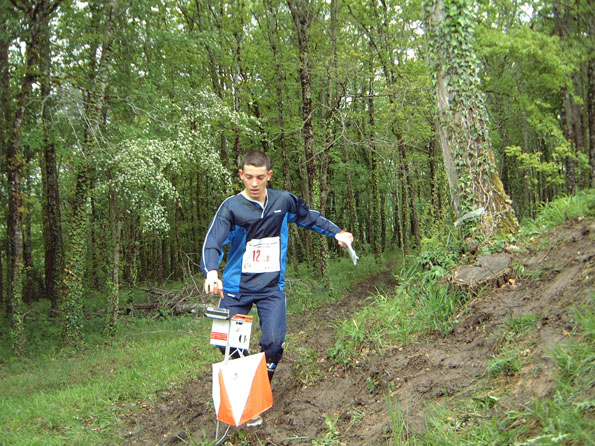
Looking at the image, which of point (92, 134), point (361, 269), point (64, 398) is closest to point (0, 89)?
point (92, 134)

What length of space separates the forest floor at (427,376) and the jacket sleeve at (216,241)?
1440 millimetres

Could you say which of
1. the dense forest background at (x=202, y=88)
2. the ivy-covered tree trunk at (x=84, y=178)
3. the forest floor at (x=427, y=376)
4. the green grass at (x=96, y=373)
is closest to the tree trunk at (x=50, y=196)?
the dense forest background at (x=202, y=88)

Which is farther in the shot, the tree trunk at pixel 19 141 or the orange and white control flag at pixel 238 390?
the tree trunk at pixel 19 141

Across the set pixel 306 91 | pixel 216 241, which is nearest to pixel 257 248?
pixel 216 241

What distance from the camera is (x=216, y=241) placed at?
4.06 metres

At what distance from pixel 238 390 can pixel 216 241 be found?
4.33 feet

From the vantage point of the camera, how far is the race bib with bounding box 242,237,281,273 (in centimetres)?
427

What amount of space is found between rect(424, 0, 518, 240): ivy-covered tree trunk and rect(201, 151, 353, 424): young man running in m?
2.26

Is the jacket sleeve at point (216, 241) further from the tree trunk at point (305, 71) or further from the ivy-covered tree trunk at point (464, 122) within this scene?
the tree trunk at point (305, 71)

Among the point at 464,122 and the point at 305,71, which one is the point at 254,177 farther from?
the point at 305,71

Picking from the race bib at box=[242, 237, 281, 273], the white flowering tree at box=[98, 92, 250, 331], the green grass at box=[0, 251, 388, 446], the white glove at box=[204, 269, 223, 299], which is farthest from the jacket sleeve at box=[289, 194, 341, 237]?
the white flowering tree at box=[98, 92, 250, 331]

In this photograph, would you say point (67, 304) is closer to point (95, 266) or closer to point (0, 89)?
point (0, 89)

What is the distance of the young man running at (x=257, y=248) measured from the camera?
13.6ft

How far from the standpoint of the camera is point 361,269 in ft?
60.1
